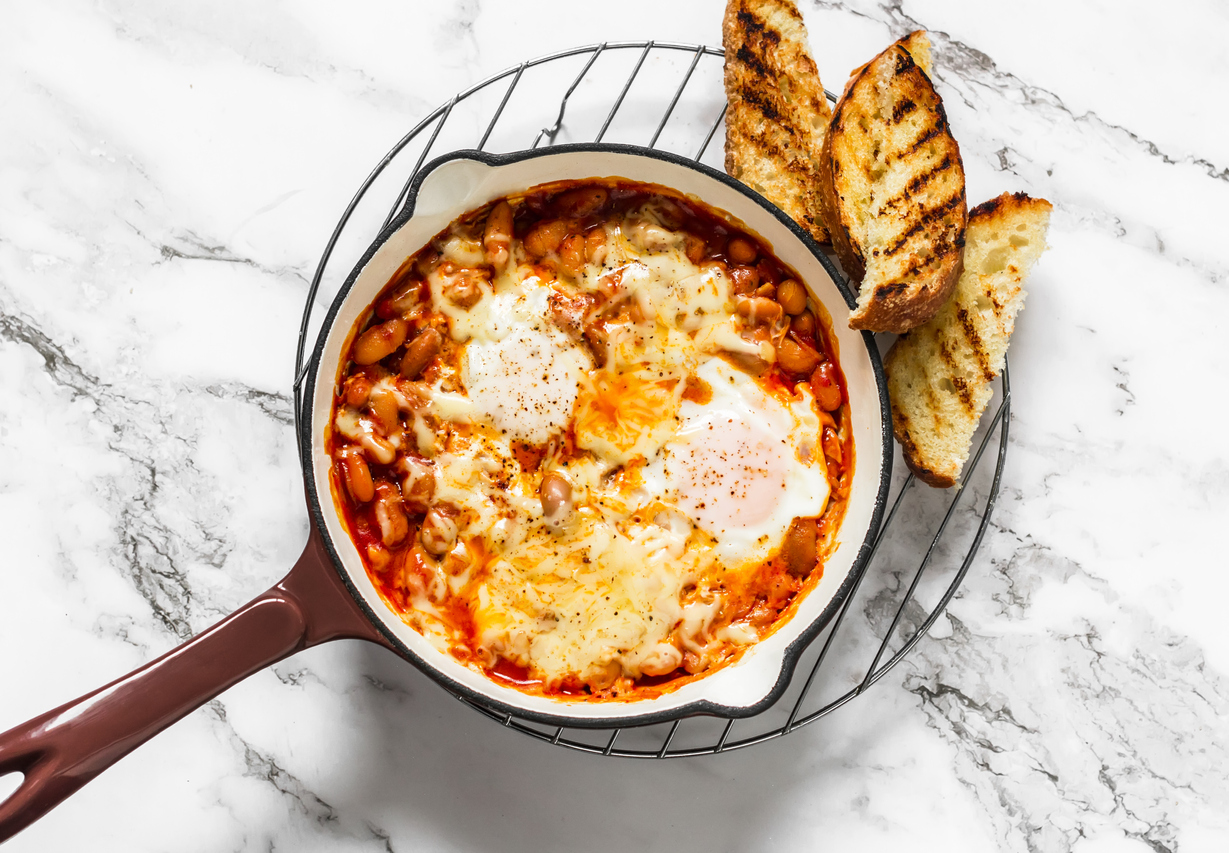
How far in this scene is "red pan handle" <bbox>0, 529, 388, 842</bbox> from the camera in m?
2.02

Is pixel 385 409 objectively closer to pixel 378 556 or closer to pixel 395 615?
pixel 378 556

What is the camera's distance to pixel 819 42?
2797 millimetres

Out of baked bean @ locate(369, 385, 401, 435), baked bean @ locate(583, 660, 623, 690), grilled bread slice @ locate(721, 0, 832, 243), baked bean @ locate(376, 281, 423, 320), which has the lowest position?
baked bean @ locate(583, 660, 623, 690)

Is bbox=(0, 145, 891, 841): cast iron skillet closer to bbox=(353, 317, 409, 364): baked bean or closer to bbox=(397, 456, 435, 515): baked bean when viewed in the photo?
bbox=(353, 317, 409, 364): baked bean

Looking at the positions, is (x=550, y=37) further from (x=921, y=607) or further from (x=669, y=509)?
(x=921, y=607)

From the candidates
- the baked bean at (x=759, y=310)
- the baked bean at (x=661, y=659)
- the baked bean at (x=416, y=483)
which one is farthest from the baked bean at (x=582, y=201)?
the baked bean at (x=661, y=659)

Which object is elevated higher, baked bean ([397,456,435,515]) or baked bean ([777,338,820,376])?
baked bean ([777,338,820,376])

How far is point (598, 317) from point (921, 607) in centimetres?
133

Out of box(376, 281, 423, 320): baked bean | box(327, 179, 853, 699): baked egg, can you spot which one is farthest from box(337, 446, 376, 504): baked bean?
box(376, 281, 423, 320): baked bean

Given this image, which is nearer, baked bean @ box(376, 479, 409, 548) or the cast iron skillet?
the cast iron skillet

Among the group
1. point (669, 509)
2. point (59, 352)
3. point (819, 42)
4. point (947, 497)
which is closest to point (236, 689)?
point (59, 352)

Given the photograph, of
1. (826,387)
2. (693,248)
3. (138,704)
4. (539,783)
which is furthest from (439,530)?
(826,387)

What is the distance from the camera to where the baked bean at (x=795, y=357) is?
250 centimetres

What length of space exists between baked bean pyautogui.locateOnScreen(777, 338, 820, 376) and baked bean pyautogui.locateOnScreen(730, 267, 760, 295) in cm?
18
